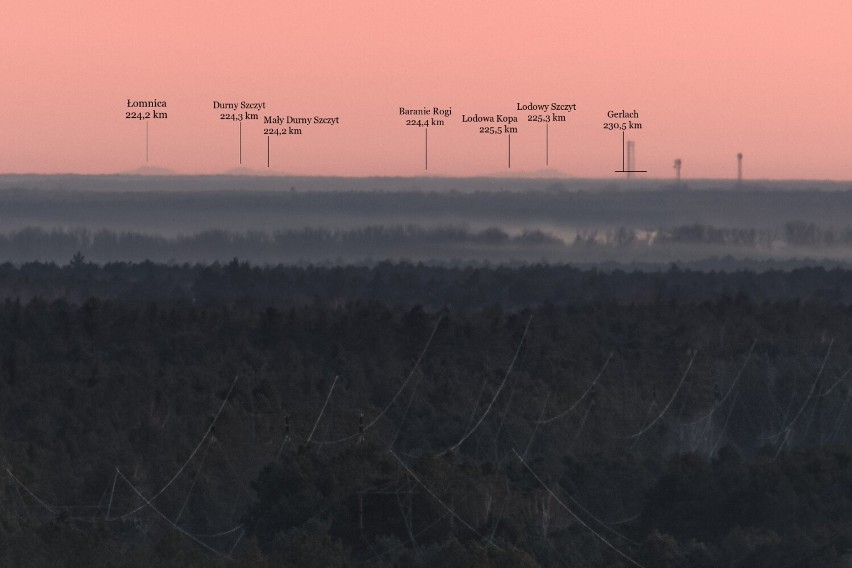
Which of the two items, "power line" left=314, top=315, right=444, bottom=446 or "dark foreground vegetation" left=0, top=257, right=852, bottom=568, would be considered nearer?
"dark foreground vegetation" left=0, top=257, right=852, bottom=568

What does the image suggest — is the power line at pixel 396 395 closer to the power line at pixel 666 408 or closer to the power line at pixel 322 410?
the power line at pixel 322 410

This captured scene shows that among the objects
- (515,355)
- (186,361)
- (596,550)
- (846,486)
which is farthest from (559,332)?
(596,550)

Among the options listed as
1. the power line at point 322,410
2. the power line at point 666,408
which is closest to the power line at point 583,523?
the power line at point 322,410

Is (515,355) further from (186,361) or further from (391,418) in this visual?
(391,418)

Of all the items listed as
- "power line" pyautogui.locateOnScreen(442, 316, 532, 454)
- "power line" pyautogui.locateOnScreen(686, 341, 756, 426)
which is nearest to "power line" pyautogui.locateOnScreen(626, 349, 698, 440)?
"power line" pyautogui.locateOnScreen(686, 341, 756, 426)

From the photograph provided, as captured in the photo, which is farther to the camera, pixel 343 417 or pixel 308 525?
pixel 343 417

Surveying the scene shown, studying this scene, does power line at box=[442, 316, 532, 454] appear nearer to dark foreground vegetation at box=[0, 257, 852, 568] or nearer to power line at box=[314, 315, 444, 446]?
dark foreground vegetation at box=[0, 257, 852, 568]
